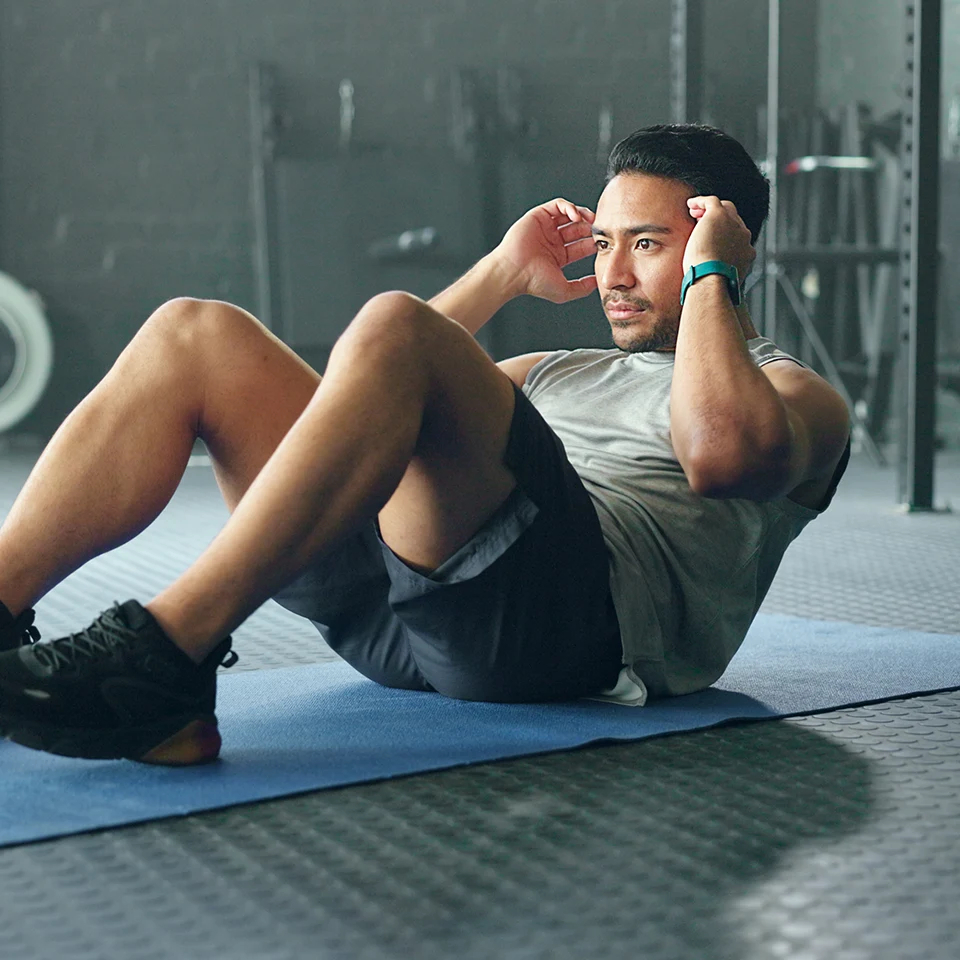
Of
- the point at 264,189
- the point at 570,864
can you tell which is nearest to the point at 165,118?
the point at 264,189

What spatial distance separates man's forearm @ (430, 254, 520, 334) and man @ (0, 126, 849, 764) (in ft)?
0.54

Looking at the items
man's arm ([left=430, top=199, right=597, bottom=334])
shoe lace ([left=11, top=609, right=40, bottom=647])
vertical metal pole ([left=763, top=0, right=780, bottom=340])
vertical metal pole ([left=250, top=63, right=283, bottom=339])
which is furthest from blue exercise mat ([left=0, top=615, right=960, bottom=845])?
vertical metal pole ([left=250, top=63, right=283, bottom=339])

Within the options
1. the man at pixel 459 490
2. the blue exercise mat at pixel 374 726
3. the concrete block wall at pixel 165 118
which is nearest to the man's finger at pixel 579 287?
the man at pixel 459 490

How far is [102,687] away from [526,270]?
34.0 inches

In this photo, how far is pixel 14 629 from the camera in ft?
4.73

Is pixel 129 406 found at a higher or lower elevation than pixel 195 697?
higher

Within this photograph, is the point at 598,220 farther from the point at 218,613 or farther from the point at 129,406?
the point at 218,613

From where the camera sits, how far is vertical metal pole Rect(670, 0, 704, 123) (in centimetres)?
415

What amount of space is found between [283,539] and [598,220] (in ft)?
1.98

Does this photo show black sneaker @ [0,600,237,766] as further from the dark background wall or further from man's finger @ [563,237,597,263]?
the dark background wall

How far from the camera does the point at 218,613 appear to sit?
1238 mm

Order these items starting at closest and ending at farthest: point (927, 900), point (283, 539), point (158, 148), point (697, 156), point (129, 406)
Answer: point (927, 900), point (283, 539), point (129, 406), point (697, 156), point (158, 148)

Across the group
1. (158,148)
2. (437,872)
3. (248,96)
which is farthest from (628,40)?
(437,872)

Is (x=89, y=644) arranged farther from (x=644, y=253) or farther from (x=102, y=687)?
(x=644, y=253)
